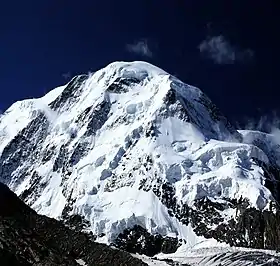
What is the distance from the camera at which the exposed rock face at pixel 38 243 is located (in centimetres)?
6425

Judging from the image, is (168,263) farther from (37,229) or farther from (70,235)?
(37,229)

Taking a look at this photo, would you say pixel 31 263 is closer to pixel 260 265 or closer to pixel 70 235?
pixel 70 235

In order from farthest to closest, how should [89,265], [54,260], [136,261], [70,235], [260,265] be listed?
[260,265] < [136,261] < [70,235] < [89,265] < [54,260]

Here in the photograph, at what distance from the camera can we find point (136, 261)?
14612 centimetres

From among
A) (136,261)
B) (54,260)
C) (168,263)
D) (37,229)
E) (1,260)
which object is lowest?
(1,260)

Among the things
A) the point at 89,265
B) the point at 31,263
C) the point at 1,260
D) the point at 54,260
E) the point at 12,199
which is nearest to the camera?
the point at 1,260

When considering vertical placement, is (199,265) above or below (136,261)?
above

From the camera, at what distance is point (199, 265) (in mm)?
197125

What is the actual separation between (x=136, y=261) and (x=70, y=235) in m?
22.1

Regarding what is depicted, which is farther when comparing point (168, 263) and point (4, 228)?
point (168, 263)

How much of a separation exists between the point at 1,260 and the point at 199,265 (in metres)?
148

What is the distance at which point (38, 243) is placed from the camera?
74938mm

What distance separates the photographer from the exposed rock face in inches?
2530

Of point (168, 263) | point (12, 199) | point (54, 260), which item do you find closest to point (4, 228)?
point (54, 260)
